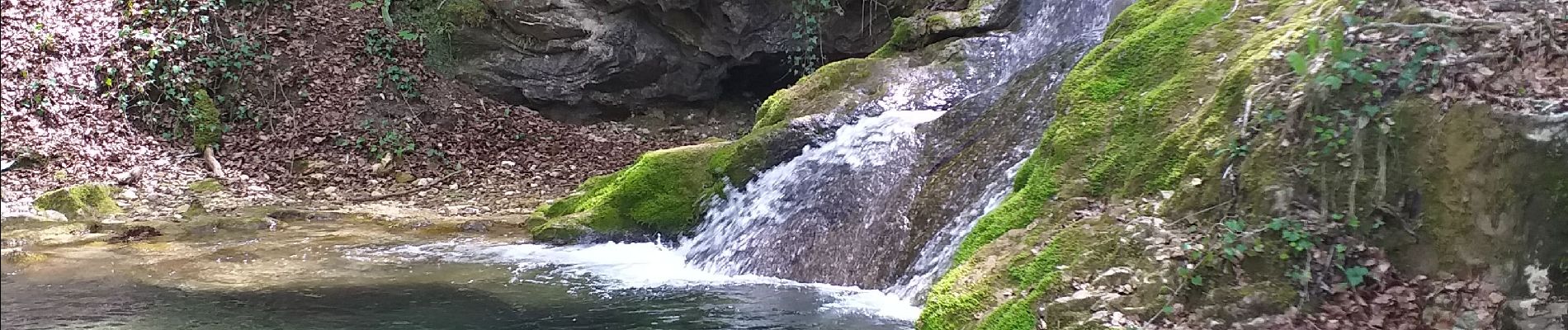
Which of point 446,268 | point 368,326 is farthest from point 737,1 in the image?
point 368,326

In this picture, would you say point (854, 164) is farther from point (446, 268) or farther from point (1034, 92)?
point (446, 268)

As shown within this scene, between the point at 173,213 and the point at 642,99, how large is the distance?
5880 mm

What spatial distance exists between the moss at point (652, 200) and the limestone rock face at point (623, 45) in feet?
12.5

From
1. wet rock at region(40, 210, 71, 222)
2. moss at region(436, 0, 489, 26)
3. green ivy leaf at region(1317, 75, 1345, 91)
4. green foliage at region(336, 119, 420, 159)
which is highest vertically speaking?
moss at region(436, 0, 489, 26)

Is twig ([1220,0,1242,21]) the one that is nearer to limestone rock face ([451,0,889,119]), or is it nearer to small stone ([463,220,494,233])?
small stone ([463,220,494,233])

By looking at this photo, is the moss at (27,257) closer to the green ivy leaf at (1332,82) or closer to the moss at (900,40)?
the moss at (900,40)

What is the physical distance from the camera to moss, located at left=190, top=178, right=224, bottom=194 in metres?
9.55

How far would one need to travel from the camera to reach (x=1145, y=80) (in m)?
5.25

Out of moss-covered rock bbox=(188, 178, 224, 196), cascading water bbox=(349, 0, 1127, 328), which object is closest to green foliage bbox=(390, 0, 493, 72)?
moss-covered rock bbox=(188, 178, 224, 196)

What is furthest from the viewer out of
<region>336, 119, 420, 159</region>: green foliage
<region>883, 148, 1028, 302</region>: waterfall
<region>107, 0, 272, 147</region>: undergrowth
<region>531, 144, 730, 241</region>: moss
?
<region>336, 119, 420, 159</region>: green foliage

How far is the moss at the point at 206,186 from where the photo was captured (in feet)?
31.3

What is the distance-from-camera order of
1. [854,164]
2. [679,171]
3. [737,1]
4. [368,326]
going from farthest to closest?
1. [737,1]
2. [679,171]
3. [854,164]
4. [368,326]

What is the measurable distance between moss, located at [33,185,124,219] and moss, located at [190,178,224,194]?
870 mm

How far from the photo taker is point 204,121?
34.9ft
